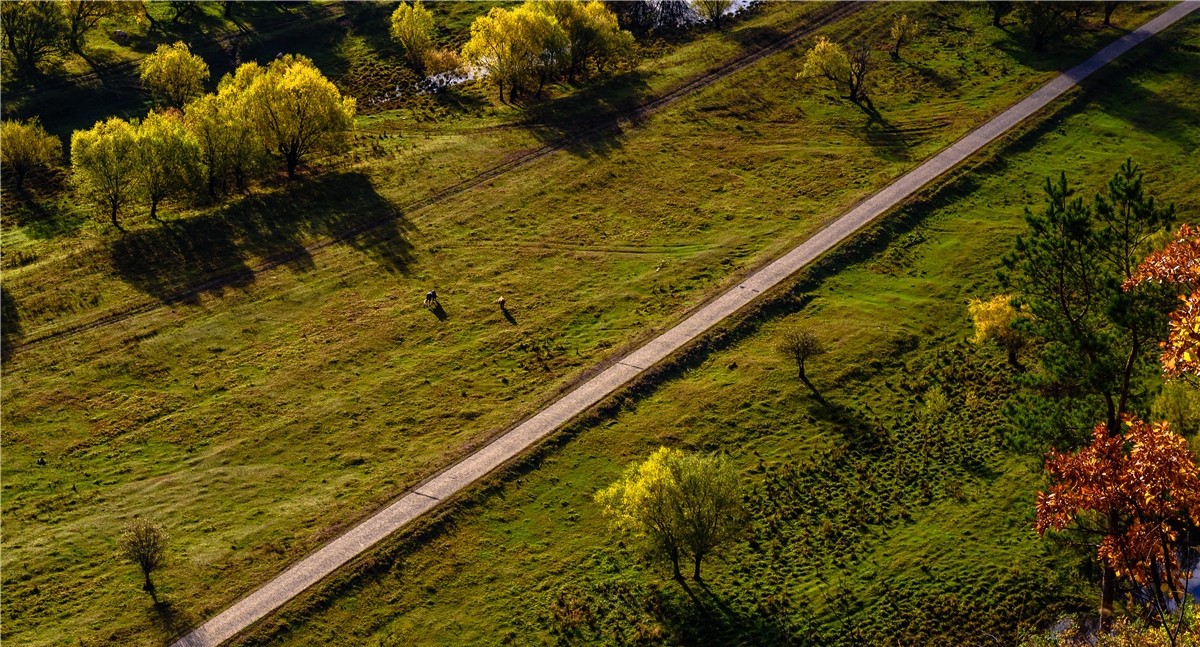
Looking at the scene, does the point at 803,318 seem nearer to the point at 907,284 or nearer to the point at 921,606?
the point at 907,284

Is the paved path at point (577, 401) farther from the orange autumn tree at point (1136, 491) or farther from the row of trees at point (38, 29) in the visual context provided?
the row of trees at point (38, 29)

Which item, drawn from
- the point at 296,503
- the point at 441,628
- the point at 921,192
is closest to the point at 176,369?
the point at 296,503

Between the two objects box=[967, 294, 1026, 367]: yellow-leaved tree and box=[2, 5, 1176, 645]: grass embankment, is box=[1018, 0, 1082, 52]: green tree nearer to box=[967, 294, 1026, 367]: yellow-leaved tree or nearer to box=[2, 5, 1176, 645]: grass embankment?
box=[2, 5, 1176, 645]: grass embankment

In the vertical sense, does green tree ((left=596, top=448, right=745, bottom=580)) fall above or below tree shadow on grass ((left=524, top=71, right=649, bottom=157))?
below

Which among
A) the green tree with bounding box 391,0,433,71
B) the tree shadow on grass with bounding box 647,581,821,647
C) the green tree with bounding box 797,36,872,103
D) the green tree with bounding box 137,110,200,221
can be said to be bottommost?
the tree shadow on grass with bounding box 647,581,821,647

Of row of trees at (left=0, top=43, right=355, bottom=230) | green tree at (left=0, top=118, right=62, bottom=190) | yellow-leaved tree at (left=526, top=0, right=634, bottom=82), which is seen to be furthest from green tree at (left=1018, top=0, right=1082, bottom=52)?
green tree at (left=0, top=118, right=62, bottom=190)

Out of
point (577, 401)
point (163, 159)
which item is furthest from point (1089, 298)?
point (163, 159)

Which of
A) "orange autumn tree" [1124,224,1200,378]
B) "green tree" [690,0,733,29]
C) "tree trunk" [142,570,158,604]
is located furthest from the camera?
"green tree" [690,0,733,29]
